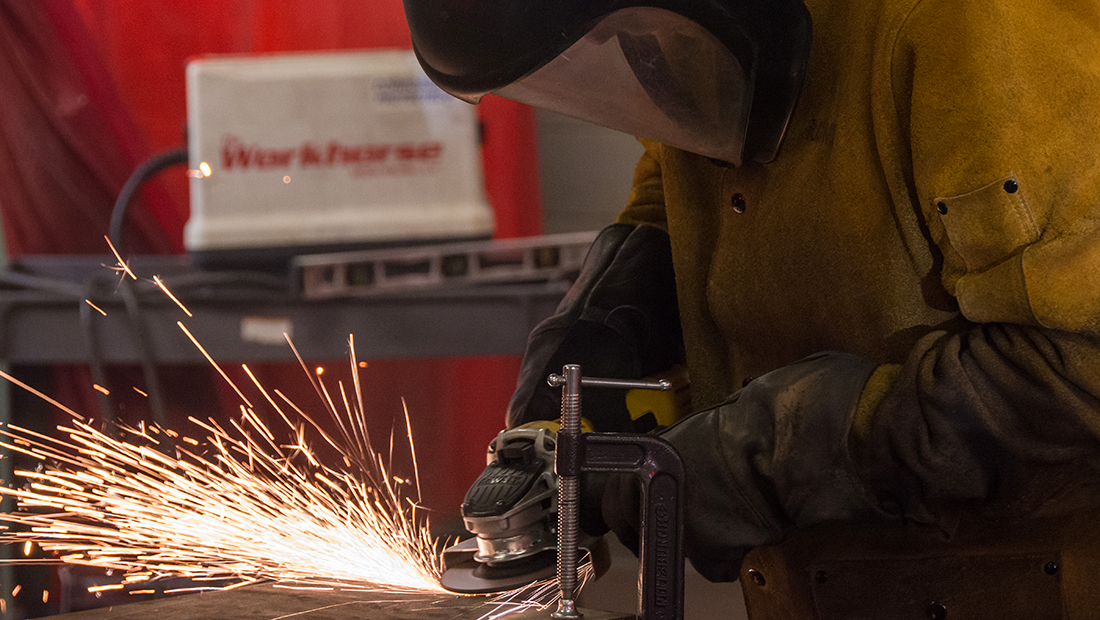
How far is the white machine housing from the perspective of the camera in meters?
2.27

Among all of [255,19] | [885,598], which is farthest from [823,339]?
[255,19]

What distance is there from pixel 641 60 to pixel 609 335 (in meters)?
0.39

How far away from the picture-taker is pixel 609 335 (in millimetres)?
1257

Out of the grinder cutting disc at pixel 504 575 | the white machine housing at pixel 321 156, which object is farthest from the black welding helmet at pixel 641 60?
the white machine housing at pixel 321 156

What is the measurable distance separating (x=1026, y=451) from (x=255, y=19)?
2.46 m

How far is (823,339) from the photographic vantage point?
108cm

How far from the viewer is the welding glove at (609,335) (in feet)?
4.12

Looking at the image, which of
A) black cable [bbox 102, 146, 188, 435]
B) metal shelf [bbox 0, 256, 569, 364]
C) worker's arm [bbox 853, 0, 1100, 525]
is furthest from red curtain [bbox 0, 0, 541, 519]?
worker's arm [bbox 853, 0, 1100, 525]

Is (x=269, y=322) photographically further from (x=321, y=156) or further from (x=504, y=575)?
(x=504, y=575)

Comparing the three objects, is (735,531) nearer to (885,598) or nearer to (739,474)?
(739,474)

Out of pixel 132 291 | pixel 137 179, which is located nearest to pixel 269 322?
pixel 132 291

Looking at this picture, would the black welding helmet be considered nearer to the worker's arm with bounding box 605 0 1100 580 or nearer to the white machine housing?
the worker's arm with bounding box 605 0 1100 580

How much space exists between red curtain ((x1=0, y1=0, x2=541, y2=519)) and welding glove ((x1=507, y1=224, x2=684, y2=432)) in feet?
4.42

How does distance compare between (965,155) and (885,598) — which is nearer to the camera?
(965,155)
